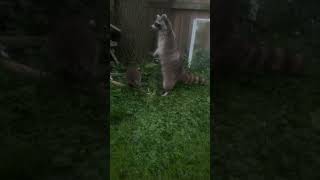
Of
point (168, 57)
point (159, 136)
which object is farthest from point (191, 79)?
point (159, 136)

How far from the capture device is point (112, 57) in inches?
76.7

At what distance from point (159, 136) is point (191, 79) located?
284mm

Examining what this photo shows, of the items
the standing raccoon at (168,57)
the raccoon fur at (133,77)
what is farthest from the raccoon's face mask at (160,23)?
the raccoon fur at (133,77)

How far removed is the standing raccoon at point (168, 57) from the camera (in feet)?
6.66

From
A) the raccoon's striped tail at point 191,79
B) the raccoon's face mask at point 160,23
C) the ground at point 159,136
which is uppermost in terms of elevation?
the raccoon's face mask at point 160,23

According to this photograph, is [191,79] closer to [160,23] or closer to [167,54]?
[167,54]

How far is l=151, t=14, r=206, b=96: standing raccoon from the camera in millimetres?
2029

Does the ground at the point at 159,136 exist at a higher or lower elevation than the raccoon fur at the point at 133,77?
lower

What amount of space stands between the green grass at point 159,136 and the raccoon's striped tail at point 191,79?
24 millimetres

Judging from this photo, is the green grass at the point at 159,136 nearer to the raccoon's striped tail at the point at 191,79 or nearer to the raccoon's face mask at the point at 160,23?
the raccoon's striped tail at the point at 191,79
